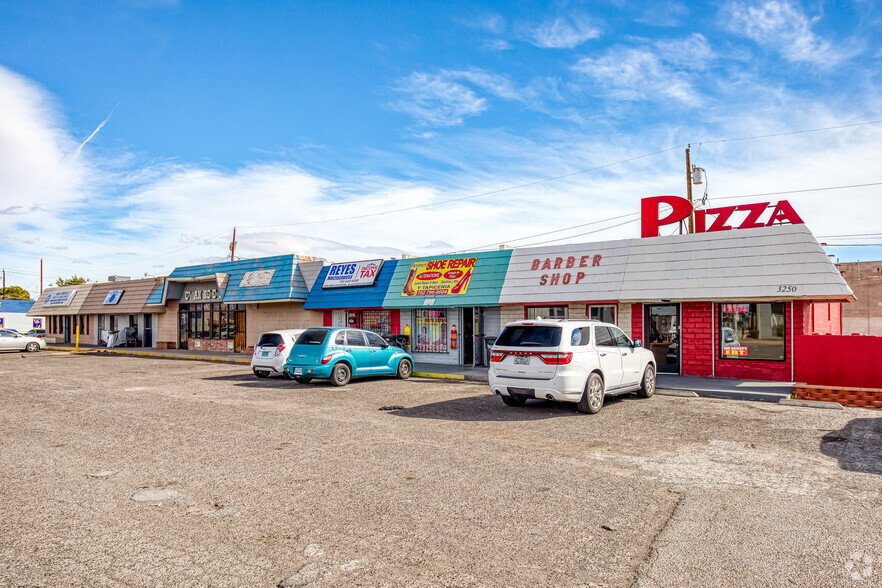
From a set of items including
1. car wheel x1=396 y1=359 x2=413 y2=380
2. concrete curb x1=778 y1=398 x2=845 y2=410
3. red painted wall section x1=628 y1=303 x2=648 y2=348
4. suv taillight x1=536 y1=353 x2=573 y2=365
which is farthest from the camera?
red painted wall section x1=628 y1=303 x2=648 y2=348

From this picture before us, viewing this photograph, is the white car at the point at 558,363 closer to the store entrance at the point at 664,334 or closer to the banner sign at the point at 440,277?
the store entrance at the point at 664,334

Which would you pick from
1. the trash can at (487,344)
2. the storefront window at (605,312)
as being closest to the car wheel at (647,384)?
the storefront window at (605,312)

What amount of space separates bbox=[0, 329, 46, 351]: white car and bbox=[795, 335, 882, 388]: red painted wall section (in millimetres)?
40616

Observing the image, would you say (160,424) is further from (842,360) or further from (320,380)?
(842,360)

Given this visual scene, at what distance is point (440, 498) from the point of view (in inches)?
238

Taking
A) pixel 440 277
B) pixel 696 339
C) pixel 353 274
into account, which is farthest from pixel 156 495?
pixel 353 274

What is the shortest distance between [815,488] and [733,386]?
33.3ft

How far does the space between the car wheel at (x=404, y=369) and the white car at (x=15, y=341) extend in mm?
29937

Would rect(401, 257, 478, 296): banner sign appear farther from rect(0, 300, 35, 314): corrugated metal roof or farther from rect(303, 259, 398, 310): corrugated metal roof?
rect(0, 300, 35, 314): corrugated metal roof

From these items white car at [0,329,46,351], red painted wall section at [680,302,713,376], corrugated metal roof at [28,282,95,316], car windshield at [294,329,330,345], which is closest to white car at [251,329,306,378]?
car windshield at [294,329,330,345]

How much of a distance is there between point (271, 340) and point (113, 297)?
27.1m

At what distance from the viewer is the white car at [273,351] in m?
18.3

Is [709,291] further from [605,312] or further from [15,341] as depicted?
[15,341]

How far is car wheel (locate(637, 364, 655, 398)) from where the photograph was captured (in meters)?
13.9
